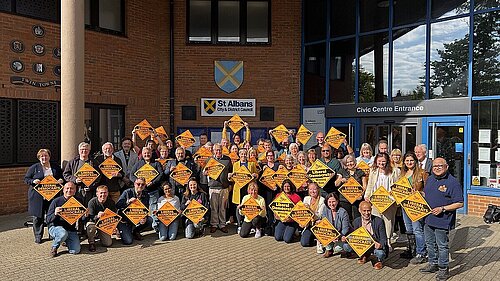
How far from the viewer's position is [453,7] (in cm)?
1209

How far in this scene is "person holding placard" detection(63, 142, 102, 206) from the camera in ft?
27.6

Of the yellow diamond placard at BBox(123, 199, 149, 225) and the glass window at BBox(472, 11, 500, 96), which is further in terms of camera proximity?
the glass window at BBox(472, 11, 500, 96)

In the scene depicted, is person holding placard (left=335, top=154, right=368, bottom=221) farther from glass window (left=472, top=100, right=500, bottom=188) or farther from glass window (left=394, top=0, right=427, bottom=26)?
glass window (left=394, top=0, right=427, bottom=26)

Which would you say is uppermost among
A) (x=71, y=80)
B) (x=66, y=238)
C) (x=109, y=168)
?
(x=71, y=80)

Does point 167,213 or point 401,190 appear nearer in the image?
point 401,190

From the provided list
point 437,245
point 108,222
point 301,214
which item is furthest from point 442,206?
point 108,222

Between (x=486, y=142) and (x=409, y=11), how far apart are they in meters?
4.44

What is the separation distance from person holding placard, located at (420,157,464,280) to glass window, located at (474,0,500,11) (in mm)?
6894

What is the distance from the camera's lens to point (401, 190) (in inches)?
281

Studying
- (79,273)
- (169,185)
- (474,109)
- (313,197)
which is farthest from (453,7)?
(79,273)

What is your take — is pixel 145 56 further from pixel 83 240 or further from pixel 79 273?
pixel 79 273

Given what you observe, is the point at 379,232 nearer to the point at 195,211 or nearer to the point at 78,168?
the point at 195,211

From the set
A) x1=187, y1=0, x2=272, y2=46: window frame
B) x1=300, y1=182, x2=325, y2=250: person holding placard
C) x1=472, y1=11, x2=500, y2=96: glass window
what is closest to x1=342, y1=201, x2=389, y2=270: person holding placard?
x1=300, y1=182, x2=325, y2=250: person holding placard

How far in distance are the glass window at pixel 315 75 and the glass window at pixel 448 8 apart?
3779 millimetres
